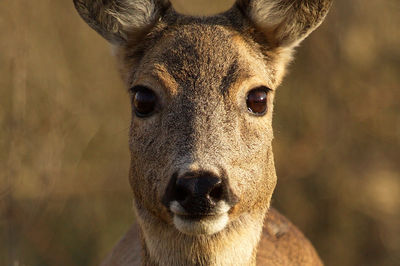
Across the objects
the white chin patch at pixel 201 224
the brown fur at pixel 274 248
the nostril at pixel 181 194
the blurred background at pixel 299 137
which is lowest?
the blurred background at pixel 299 137

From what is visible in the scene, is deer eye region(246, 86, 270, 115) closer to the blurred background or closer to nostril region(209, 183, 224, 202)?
nostril region(209, 183, 224, 202)

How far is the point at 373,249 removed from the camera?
11508 millimetres

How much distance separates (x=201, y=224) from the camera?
504 centimetres

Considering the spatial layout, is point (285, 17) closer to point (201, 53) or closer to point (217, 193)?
point (201, 53)

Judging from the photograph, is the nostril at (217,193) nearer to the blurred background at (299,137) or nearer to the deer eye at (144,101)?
the deer eye at (144,101)

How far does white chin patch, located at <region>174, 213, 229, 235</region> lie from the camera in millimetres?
5039

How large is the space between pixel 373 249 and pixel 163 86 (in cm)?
677

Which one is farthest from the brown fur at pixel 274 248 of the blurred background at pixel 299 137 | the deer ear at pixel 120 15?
the blurred background at pixel 299 137

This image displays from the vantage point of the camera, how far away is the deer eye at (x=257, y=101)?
226 inches

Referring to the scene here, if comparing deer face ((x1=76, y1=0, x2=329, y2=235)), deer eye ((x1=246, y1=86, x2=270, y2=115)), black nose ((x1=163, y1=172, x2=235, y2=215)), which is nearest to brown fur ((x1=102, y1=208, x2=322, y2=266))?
deer face ((x1=76, y1=0, x2=329, y2=235))

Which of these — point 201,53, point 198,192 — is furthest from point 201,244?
point 201,53

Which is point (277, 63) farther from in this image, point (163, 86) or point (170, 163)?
point (170, 163)

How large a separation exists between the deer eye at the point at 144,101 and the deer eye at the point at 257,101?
2.22ft

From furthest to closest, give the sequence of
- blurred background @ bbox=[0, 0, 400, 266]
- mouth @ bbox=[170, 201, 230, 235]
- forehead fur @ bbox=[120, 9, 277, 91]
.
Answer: blurred background @ bbox=[0, 0, 400, 266] < forehead fur @ bbox=[120, 9, 277, 91] < mouth @ bbox=[170, 201, 230, 235]
